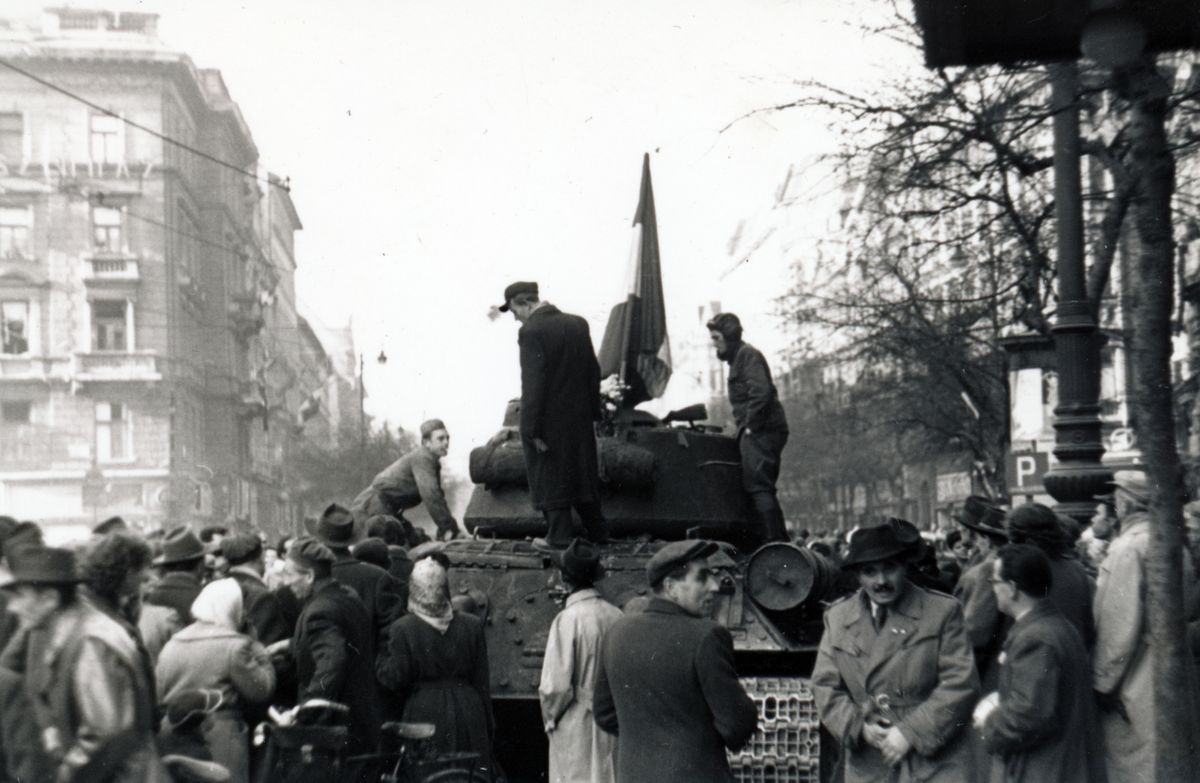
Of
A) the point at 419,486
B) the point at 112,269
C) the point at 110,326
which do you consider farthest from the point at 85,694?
the point at 110,326

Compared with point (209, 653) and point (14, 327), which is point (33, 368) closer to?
point (14, 327)

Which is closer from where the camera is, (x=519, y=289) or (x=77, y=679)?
(x=77, y=679)

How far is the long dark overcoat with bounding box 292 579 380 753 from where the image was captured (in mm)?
7863

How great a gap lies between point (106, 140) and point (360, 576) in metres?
36.9

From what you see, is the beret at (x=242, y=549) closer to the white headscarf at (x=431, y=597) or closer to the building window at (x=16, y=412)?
the white headscarf at (x=431, y=597)

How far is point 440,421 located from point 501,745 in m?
2.36

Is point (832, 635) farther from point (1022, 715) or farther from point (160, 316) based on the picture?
point (160, 316)

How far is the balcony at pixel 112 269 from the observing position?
41500 millimetres

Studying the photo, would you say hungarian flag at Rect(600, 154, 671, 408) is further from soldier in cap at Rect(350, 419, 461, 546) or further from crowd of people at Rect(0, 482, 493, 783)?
crowd of people at Rect(0, 482, 493, 783)

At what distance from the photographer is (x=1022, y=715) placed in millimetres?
6230

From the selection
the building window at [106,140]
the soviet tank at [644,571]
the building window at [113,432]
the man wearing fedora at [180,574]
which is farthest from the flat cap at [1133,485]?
the building window at [106,140]

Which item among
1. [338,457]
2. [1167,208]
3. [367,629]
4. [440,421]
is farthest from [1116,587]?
[338,457]

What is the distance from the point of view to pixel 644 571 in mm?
9594

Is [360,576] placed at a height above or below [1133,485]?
below
